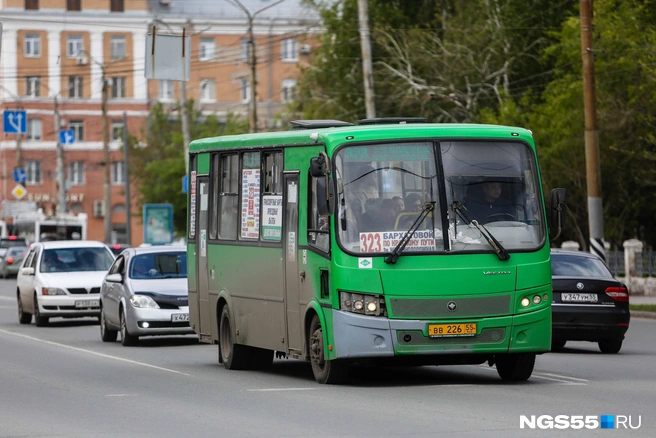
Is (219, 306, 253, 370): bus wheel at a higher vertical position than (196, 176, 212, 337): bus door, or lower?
lower

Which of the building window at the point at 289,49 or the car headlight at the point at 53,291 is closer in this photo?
the car headlight at the point at 53,291

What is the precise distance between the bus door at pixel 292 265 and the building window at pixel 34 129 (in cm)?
8982

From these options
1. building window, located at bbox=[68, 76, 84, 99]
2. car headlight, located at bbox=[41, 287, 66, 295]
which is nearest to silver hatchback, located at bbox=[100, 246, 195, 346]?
car headlight, located at bbox=[41, 287, 66, 295]

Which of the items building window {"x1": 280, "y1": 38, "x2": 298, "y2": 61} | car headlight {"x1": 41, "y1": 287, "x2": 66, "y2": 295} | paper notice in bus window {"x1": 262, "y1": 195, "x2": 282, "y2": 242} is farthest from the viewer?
building window {"x1": 280, "y1": 38, "x2": 298, "y2": 61}

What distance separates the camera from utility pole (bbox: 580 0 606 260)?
33094 millimetres

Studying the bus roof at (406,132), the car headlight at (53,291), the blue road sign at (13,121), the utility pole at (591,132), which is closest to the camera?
the bus roof at (406,132)

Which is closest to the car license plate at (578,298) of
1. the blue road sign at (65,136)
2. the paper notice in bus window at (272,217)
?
the paper notice in bus window at (272,217)

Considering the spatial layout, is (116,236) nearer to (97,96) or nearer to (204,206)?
(97,96)

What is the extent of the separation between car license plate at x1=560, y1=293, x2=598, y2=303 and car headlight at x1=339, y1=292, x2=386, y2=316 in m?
6.54

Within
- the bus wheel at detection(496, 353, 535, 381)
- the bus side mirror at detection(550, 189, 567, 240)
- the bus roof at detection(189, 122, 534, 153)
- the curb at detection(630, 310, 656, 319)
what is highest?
the bus roof at detection(189, 122, 534, 153)

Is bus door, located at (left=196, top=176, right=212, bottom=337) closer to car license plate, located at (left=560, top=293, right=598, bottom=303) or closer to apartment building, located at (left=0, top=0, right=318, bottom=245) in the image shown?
car license plate, located at (left=560, top=293, right=598, bottom=303)

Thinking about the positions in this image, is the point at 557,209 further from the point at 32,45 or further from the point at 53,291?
the point at 32,45

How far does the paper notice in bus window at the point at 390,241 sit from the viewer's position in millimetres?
14438

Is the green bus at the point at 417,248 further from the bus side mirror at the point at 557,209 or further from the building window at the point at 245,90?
the building window at the point at 245,90
